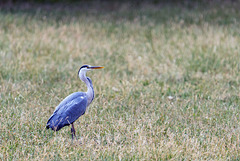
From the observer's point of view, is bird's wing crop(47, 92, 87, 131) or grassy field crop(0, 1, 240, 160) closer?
grassy field crop(0, 1, 240, 160)

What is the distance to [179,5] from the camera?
17.6 metres

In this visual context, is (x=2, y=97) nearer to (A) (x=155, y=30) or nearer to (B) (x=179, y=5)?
(A) (x=155, y=30)

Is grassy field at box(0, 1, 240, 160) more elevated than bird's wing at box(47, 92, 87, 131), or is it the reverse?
bird's wing at box(47, 92, 87, 131)

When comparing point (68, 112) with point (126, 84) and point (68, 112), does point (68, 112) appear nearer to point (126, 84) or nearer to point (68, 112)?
point (68, 112)

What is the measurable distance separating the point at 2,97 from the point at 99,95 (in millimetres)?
1846

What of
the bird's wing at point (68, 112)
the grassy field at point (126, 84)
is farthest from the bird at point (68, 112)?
the grassy field at point (126, 84)

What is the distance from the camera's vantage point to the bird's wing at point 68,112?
16.2 ft

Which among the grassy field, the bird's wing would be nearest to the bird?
the bird's wing

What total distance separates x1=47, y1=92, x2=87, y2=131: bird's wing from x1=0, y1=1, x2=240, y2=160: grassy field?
0.22 m

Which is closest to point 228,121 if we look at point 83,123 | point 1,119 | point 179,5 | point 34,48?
point 83,123

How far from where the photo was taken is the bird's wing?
4.95 m

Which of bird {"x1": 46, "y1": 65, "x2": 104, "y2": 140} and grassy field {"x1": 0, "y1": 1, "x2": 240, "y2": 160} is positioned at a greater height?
bird {"x1": 46, "y1": 65, "x2": 104, "y2": 140}

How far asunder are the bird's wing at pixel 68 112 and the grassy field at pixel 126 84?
0.72ft

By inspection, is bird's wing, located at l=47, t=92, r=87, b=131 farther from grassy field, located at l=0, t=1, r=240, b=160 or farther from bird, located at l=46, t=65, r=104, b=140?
grassy field, located at l=0, t=1, r=240, b=160
